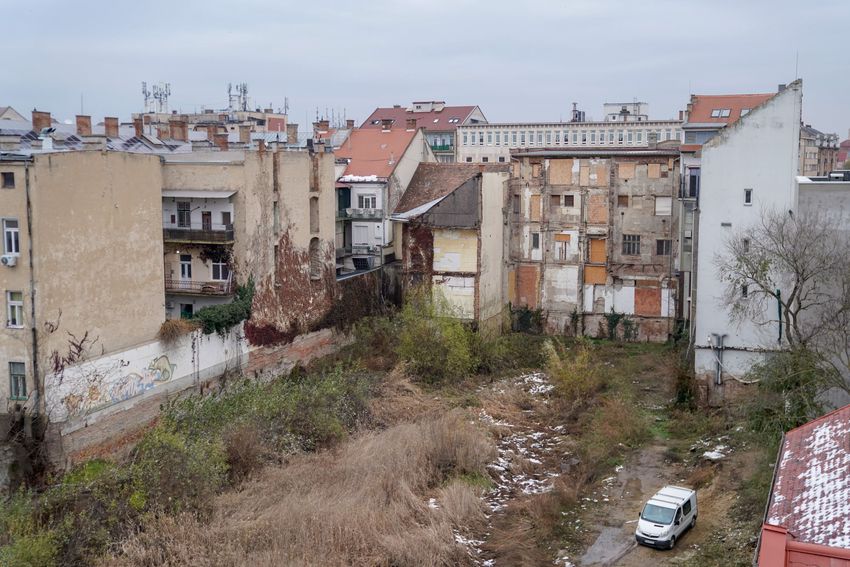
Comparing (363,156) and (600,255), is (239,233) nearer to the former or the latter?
(363,156)

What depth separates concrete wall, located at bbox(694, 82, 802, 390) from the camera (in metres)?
28.1

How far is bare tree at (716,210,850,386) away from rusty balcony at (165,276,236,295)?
58.9 ft

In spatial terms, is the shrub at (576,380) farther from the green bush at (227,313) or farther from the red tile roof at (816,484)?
the red tile roof at (816,484)

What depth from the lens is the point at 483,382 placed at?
34.9 m

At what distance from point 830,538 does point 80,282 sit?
2163cm

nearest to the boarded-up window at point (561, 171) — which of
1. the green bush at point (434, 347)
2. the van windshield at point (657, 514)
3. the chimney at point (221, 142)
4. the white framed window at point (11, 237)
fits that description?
the green bush at point (434, 347)

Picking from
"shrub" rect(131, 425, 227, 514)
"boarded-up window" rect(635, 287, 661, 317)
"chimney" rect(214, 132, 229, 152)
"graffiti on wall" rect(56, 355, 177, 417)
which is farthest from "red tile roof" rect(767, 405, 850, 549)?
"chimney" rect(214, 132, 229, 152)

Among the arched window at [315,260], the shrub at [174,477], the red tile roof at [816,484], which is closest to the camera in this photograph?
the red tile roof at [816,484]

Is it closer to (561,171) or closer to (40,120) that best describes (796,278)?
(561,171)

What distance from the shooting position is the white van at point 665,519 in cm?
1898

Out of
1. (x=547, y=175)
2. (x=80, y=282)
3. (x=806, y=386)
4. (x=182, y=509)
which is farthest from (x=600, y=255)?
(x=182, y=509)

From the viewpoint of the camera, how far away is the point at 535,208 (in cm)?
4294

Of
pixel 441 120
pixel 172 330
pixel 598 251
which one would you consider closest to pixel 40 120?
pixel 172 330

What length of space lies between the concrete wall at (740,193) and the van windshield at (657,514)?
35.8 ft
